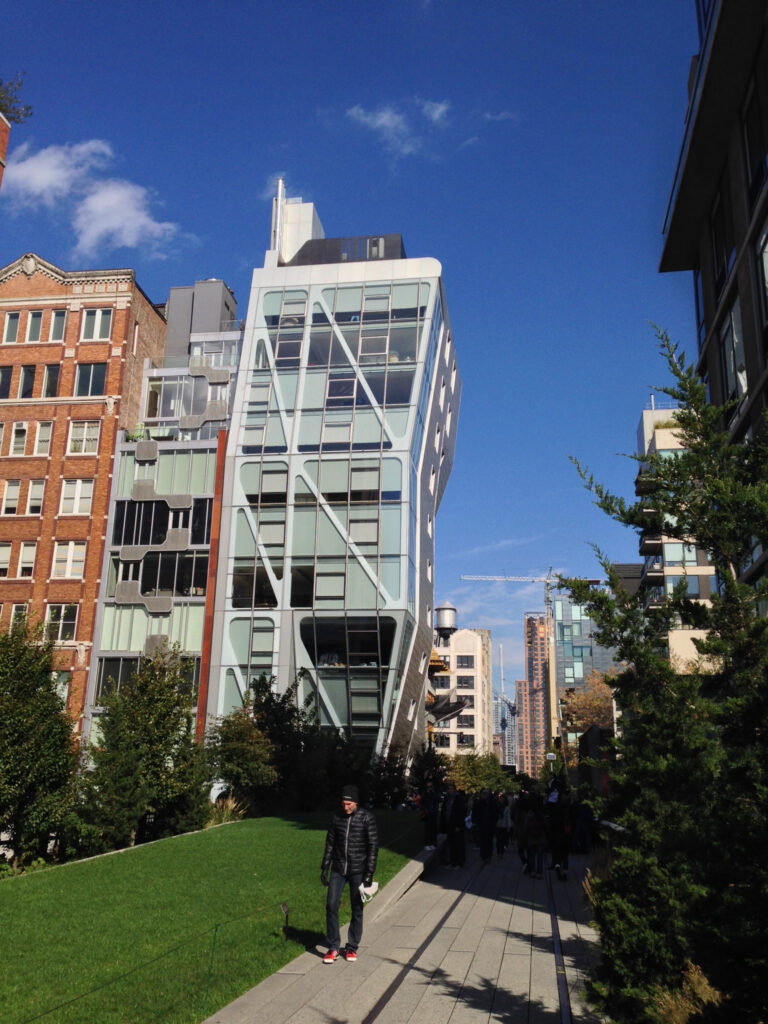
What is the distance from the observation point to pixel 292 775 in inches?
1256

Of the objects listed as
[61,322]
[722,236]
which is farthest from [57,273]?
[722,236]

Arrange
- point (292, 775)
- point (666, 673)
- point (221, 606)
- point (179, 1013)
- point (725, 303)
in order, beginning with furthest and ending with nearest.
A: point (221, 606)
point (292, 775)
point (725, 303)
point (666, 673)
point (179, 1013)

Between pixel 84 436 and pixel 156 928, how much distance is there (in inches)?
1681

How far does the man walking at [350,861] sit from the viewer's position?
10.2m

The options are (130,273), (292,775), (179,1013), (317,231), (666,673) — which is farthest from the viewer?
(317,231)

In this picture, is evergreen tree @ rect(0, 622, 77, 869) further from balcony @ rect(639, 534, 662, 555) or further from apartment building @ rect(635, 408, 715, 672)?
balcony @ rect(639, 534, 662, 555)

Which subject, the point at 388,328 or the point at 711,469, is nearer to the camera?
the point at 711,469

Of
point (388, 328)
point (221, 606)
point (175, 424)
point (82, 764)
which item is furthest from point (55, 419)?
point (82, 764)

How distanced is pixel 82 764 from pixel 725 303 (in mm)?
20122

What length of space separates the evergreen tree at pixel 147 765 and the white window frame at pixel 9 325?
33.3 metres

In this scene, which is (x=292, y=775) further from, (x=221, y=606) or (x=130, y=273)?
(x=130, y=273)

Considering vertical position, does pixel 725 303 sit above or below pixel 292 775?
above

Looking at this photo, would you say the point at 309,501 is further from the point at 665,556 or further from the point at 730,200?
the point at 730,200

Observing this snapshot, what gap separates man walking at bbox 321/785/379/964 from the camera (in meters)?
10.2
